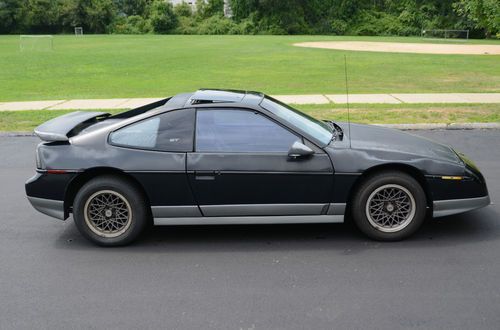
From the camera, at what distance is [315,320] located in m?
3.76

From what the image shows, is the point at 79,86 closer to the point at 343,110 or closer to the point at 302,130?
the point at 343,110

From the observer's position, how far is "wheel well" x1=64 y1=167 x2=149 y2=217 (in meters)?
5.07

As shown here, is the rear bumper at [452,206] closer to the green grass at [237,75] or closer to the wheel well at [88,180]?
the wheel well at [88,180]

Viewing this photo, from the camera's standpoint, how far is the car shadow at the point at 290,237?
200 inches

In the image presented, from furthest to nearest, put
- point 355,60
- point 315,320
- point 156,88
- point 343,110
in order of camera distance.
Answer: point 355,60 < point 156,88 < point 343,110 < point 315,320

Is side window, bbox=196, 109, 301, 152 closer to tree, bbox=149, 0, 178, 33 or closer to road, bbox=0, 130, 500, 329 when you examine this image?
road, bbox=0, 130, 500, 329

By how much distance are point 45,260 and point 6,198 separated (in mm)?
2173

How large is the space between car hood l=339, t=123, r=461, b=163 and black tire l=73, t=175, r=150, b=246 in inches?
80.7

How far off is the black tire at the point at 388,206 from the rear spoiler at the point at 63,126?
2.78 m

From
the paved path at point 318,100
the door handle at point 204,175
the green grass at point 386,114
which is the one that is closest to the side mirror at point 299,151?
the door handle at point 204,175

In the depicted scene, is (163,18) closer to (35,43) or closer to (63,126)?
(35,43)

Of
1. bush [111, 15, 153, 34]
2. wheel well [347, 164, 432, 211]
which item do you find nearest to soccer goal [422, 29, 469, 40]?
bush [111, 15, 153, 34]

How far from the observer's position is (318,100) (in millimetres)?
13805

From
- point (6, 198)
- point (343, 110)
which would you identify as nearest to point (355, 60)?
point (343, 110)
